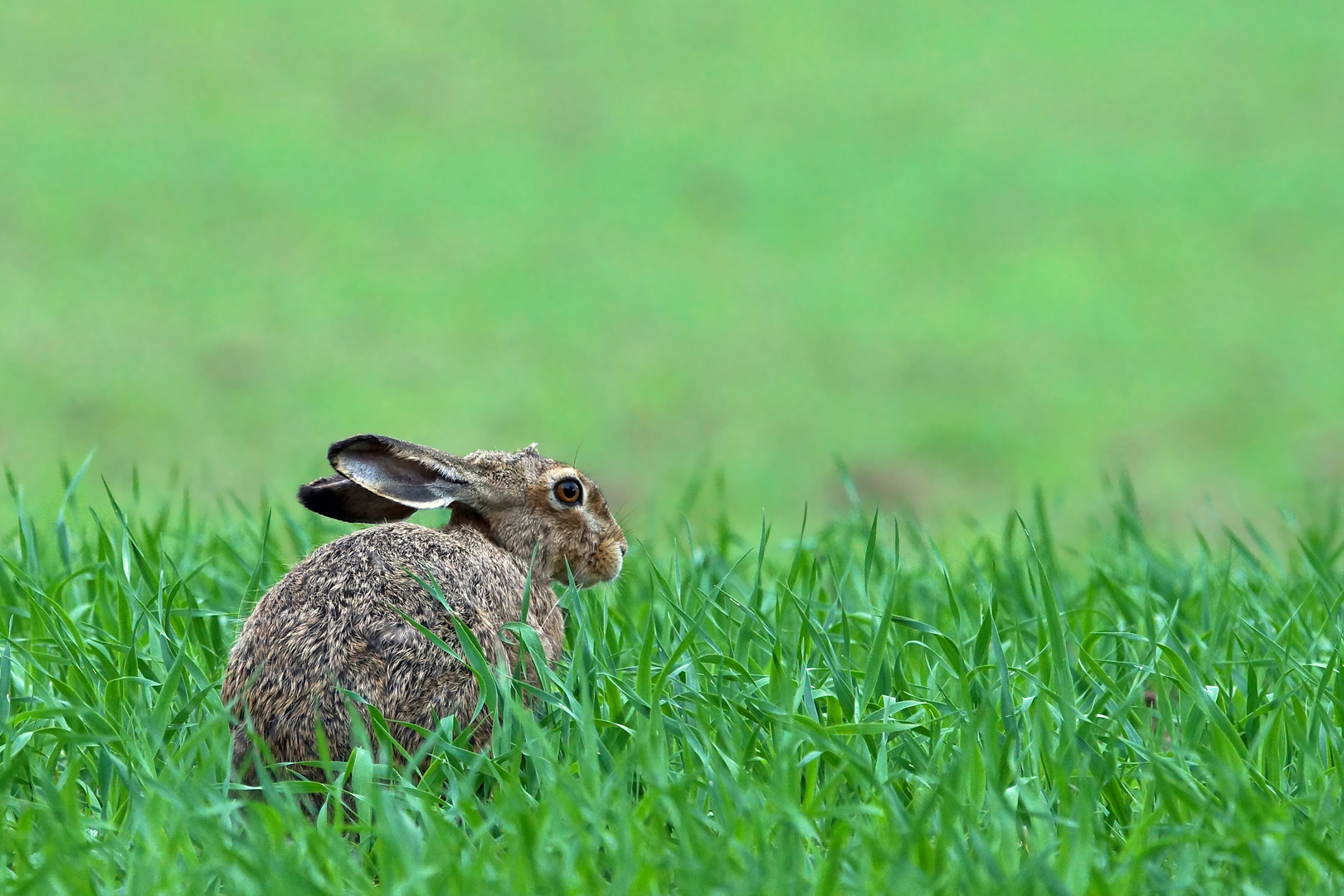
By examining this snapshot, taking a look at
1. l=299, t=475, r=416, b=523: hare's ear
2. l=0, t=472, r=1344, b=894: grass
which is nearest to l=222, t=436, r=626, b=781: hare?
l=299, t=475, r=416, b=523: hare's ear

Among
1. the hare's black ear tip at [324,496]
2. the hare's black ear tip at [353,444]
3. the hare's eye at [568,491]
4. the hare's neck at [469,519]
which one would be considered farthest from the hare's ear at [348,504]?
the hare's eye at [568,491]

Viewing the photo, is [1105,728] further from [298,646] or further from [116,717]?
[116,717]

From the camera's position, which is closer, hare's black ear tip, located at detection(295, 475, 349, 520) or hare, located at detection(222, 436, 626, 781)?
hare, located at detection(222, 436, 626, 781)

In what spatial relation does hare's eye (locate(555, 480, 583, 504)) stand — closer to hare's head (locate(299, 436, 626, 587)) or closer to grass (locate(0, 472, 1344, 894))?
hare's head (locate(299, 436, 626, 587))

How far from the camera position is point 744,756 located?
3396mm

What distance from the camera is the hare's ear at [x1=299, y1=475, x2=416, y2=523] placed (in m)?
4.61

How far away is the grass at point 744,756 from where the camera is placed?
2926 mm

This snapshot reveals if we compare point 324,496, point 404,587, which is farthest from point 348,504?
point 404,587

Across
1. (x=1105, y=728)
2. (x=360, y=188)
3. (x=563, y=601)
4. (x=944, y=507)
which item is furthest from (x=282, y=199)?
(x=1105, y=728)

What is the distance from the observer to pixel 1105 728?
11.7ft

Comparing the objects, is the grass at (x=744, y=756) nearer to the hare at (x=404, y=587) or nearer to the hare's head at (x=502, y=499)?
the hare at (x=404, y=587)

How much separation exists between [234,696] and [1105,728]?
1.98 metres

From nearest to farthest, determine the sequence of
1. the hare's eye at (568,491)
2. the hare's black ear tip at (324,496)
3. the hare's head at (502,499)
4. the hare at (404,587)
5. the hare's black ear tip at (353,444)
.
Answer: the hare at (404,587) → the hare's black ear tip at (353,444) → the hare's head at (502,499) → the hare's black ear tip at (324,496) → the hare's eye at (568,491)

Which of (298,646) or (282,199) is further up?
(282,199)
